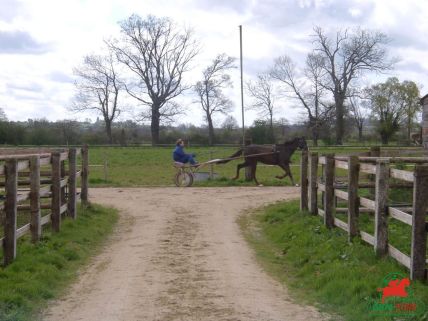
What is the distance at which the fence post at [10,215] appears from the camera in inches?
303

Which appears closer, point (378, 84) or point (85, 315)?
point (85, 315)

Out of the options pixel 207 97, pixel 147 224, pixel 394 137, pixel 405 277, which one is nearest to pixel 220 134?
pixel 207 97

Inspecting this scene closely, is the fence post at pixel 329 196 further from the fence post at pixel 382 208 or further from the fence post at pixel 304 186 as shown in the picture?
the fence post at pixel 382 208

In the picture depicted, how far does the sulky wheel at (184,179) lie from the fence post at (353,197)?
37.3 feet

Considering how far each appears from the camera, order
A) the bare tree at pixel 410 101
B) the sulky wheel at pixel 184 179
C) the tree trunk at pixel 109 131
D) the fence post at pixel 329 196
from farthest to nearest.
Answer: the bare tree at pixel 410 101, the tree trunk at pixel 109 131, the sulky wheel at pixel 184 179, the fence post at pixel 329 196

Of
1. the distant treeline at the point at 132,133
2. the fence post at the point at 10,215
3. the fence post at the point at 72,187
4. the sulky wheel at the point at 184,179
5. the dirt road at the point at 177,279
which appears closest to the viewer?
the dirt road at the point at 177,279

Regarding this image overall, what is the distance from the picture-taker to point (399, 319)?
17.6 ft

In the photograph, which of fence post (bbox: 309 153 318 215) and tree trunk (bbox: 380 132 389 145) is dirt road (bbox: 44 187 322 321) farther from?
tree trunk (bbox: 380 132 389 145)

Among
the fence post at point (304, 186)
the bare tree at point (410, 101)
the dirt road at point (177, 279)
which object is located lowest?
the dirt road at point (177, 279)

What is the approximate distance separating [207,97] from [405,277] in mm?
65868

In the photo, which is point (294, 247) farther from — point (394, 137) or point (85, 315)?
point (394, 137)

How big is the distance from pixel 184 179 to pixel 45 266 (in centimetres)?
1268

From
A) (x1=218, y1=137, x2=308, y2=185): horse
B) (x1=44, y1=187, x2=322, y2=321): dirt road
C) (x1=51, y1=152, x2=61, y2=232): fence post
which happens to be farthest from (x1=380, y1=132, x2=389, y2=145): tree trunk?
(x1=51, y1=152, x2=61, y2=232): fence post

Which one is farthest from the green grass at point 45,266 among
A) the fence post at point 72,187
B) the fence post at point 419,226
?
the fence post at point 419,226
